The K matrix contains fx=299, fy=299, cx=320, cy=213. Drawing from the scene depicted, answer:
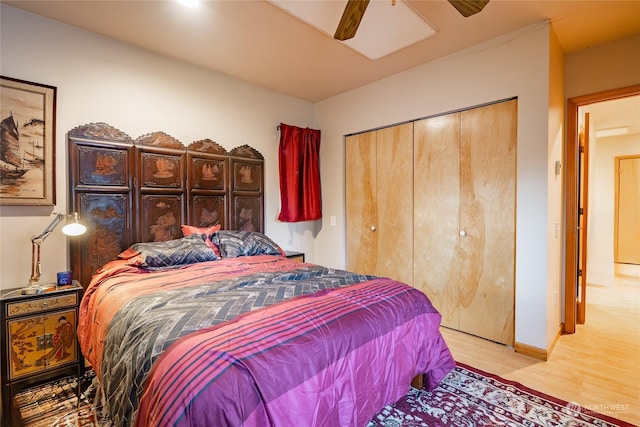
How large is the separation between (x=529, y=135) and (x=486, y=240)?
961 mm

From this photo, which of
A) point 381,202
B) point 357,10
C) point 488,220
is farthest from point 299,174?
point 357,10

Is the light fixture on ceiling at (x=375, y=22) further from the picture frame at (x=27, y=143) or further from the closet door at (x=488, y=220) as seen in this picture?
the picture frame at (x=27, y=143)

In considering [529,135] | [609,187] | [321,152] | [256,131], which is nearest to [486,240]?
[529,135]

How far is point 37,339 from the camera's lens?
204cm

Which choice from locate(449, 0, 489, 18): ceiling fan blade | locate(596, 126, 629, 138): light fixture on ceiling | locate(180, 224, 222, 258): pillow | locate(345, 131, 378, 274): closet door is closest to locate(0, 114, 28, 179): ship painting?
locate(180, 224, 222, 258): pillow

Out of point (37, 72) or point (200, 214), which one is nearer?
point (37, 72)

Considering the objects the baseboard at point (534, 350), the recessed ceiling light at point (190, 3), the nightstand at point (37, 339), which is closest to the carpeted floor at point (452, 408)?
the nightstand at point (37, 339)

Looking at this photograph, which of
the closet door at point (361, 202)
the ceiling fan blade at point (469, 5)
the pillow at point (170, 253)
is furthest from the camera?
the closet door at point (361, 202)

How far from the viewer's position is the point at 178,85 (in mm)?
3012

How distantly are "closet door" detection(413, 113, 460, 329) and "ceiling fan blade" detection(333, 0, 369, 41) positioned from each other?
1.55 m

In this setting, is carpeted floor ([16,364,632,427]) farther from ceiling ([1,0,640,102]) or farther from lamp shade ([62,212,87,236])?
ceiling ([1,0,640,102])

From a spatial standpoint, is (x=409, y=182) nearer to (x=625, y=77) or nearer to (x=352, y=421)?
(x=625, y=77)

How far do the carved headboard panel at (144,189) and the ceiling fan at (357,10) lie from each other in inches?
75.0

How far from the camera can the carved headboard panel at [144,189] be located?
2.45 metres
